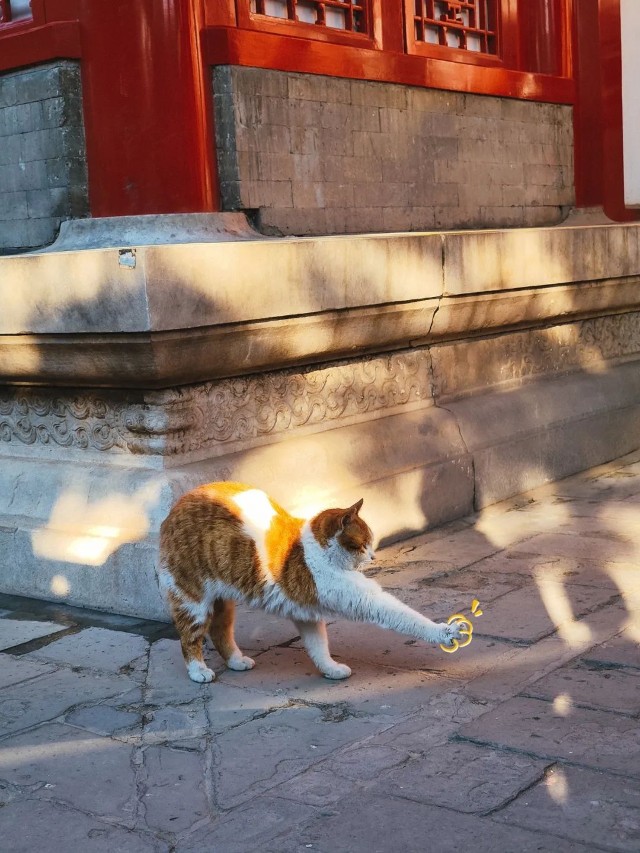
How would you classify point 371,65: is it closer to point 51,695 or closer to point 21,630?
point 21,630

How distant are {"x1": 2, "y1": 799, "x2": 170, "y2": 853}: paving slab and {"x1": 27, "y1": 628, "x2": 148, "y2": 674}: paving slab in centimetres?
103

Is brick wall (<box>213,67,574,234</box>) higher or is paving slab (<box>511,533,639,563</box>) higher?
brick wall (<box>213,67,574,234</box>)

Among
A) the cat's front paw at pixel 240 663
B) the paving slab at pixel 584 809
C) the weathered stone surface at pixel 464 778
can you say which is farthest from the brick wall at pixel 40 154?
the paving slab at pixel 584 809

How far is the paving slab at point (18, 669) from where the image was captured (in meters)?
3.89

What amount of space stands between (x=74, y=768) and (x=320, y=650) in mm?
923

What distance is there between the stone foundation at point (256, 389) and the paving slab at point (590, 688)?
5.26ft

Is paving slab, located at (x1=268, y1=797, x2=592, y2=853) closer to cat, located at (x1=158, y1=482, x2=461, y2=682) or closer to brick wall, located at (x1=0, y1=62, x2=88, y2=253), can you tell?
cat, located at (x1=158, y1=482, x2=461, y2=682)

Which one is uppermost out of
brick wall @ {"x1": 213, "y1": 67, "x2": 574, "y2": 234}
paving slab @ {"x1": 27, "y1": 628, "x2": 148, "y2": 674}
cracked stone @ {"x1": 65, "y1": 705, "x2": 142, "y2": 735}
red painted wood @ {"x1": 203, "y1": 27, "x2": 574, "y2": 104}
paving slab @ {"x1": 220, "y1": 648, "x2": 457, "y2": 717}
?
red painted wood @ {"x1": 203, "y1": 27, "x2": 574, "y2": 104}

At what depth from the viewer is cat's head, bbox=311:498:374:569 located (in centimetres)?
357

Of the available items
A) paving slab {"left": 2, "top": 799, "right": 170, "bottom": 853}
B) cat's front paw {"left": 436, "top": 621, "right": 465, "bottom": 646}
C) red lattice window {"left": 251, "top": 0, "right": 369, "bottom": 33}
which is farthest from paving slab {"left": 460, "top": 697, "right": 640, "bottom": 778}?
red lattice window {"left": 251, "top": 0, "right": 369, "bottom": 33}

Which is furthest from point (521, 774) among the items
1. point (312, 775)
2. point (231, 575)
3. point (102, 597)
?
point (102, 597)

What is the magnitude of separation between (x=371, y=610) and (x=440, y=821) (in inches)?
35.1

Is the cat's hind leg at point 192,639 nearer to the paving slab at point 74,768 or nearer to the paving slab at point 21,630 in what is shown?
the paving slab at point 74,768

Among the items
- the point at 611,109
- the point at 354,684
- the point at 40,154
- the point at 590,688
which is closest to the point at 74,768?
the point at 354,684
